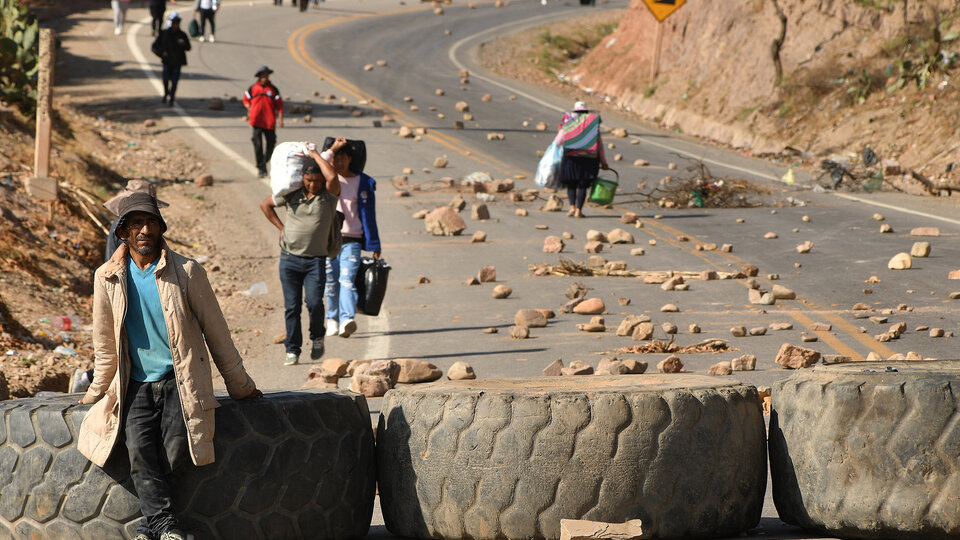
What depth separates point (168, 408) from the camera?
4539 millimetres

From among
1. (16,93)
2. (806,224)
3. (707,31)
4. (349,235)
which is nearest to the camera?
(349,235)

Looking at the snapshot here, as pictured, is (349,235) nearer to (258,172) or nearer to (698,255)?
(698,255)

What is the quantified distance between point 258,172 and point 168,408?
15.2m

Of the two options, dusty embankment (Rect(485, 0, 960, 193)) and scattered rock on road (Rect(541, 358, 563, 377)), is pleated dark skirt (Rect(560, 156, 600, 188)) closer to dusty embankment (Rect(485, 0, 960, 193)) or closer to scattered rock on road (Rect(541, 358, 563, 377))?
dusty embankment (Rect(485, 0, 960, 193))

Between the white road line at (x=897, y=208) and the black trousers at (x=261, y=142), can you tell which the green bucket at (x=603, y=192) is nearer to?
the white road line at (x=897, y=208)

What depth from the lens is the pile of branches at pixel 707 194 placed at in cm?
1795

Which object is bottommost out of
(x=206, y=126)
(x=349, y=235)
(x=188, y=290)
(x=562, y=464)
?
(x=206, y=126)

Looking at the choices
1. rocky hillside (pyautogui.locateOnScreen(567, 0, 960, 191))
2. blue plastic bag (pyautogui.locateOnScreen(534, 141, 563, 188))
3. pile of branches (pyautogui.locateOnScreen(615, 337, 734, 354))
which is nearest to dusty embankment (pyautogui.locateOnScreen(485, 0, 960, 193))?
rocky hillside (pyautogui.locateOnScreen(567, 0, 960, 191))

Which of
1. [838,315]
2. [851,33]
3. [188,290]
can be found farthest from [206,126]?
[188,290]

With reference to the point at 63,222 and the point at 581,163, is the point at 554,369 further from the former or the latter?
the point at 581,163

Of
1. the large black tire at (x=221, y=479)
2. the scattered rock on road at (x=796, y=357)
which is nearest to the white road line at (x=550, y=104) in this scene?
the scattered rock on road at (x=796, y=357)

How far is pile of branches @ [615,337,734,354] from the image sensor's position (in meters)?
9.16

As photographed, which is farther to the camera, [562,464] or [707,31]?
[707,31]

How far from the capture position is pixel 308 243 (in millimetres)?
9219
